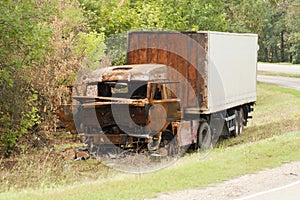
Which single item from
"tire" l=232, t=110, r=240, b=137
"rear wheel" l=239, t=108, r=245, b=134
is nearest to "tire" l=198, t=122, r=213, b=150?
"tire" l=232, t=110, r=240, b=137

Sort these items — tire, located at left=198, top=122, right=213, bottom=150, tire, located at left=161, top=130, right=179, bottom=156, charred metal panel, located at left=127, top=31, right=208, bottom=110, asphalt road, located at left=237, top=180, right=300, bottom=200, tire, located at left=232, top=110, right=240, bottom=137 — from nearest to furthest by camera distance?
asphalt road, located at left=237, top=180, right=300, bottom=200 → tire, located at left=161, top=130, right=179, bottom=156 → charred metal panel, located at left=127, top=31, right=208, bottom=110 → tire, located at left=198, top=122, right=213, bottom=150 → tire, located at left=232, top=110, right=240, bottom=137

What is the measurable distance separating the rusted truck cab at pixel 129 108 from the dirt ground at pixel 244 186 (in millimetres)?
3606

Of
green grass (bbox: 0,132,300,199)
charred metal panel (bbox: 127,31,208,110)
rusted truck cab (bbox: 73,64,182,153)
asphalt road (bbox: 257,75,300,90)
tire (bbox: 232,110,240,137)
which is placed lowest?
asphalt road (bbox: 257,75,300,90)

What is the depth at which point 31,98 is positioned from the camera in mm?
18172

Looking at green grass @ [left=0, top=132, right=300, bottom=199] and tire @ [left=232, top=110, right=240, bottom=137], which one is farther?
tire @ [left=232, top=110, right=240, bottom=137]

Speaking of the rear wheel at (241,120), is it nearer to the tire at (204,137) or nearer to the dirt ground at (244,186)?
the tire at (204,137)

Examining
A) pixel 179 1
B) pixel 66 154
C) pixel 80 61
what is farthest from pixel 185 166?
pixel 179 1

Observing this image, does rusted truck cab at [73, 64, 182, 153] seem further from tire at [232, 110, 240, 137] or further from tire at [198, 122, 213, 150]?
tire at [232, 110, 240, 137]

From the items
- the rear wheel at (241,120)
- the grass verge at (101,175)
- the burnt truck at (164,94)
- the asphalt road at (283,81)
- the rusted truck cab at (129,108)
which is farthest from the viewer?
the asphalt road at (283,81)

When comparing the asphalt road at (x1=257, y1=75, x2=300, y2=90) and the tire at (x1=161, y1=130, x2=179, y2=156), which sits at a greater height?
the tire at (x1=161, y1=130, x2=179, y2=156)

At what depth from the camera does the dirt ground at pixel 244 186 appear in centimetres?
1069

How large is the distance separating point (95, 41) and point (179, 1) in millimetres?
10631

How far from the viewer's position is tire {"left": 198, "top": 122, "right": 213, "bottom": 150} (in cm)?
1839

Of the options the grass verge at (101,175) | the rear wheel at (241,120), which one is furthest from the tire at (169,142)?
the rear wheel at (241,120)
